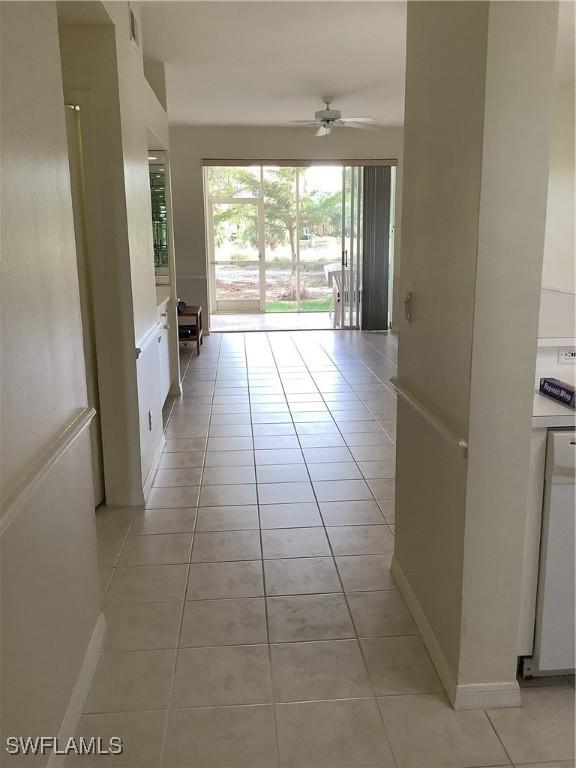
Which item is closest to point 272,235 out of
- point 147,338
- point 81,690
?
point 147,338

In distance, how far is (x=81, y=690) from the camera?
6.40 ft

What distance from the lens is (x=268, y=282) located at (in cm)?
1191

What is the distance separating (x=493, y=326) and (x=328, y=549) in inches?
62.2

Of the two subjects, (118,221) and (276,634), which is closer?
(276,634)

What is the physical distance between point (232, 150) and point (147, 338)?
17.9ft


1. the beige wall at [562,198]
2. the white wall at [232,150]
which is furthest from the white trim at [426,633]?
the white wall at [232,150]

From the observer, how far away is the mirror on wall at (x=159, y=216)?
5.57 meters

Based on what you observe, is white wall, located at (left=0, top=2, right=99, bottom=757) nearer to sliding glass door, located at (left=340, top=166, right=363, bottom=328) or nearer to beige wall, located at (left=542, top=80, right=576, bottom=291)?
beige wall, located at (left=542, top=80, right=576, bottom=291)

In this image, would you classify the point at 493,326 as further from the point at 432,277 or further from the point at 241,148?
the point at 241,148

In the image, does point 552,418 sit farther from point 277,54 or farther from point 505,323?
point 277,54

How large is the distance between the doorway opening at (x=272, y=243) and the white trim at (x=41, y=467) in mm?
8407

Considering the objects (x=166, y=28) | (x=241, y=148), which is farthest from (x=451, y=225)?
(x=241, y=148)

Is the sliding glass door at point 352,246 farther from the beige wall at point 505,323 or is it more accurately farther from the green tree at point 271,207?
the beige wall at point 505,323

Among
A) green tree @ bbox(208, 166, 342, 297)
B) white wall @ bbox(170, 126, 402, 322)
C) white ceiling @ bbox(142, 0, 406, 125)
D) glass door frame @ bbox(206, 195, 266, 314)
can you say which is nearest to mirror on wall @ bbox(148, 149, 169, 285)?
white ceiling @ bbox(142, 0, 406, 125)
